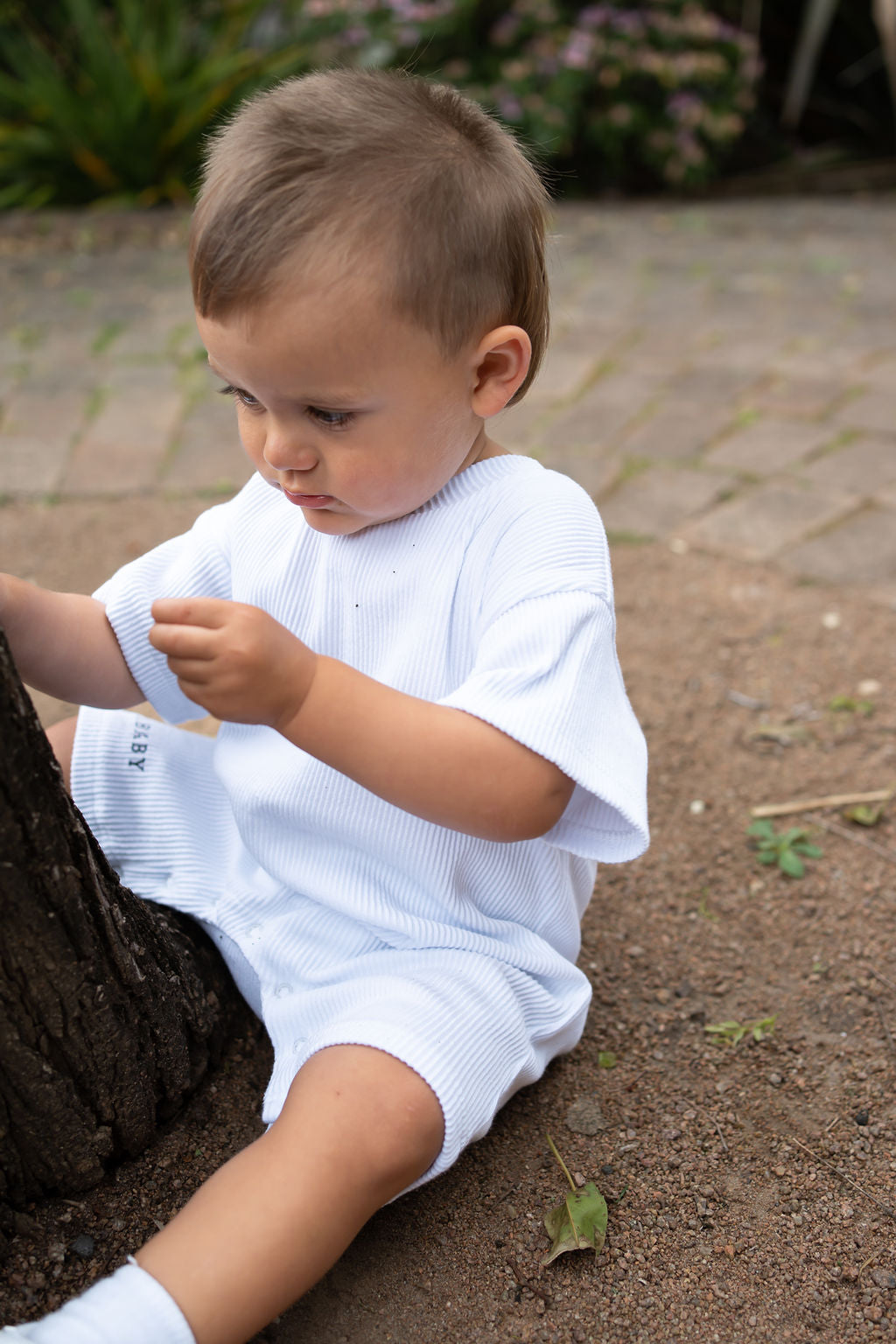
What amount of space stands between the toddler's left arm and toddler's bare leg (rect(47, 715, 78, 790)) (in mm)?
552

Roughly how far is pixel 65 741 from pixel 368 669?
1.74 ft

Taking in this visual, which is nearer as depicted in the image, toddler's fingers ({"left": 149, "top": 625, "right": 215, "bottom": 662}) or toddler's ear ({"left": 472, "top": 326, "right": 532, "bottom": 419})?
toddler's fingers ({"left": 149, "top": 625, "right": 215, "bottom": 662})

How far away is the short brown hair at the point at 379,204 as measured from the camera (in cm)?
114

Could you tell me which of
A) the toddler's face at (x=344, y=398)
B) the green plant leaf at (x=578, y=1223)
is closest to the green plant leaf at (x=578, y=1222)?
the green plant leaf at (x=578, y=1223)

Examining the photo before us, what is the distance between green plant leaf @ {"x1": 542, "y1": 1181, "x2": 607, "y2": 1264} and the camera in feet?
4.32

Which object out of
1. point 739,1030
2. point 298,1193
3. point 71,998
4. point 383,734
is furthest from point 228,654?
point 739,1030

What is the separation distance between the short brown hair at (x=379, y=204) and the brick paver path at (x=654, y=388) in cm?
161

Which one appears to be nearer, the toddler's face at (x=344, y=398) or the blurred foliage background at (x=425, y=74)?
the toddler's face at (x=344, y=398)

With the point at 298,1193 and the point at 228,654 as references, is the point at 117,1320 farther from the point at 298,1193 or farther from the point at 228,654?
the point at 228,654

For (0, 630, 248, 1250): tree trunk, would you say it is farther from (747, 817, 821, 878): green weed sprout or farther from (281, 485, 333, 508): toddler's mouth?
(747, 817, 821, 878): green weed sprout

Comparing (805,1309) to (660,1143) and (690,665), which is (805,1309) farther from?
(690,665)

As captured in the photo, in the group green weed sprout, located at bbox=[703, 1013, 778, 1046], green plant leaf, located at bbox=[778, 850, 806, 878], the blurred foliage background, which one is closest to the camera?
green weed sprout, located at bbox=[703, 1013, 778, 1046]

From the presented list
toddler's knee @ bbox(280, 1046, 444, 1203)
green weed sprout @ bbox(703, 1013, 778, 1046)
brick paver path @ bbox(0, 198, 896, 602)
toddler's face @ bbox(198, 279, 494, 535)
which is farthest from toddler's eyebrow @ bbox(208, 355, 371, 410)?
brick paver path @ bbox(0, 198, 896, 602)

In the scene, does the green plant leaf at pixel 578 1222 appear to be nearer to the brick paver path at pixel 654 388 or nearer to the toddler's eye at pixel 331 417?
the toddler's eye at pixel 331 417
